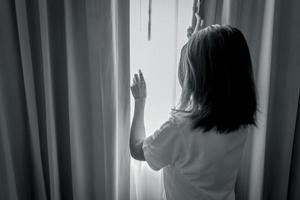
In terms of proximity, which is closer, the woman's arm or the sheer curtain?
the woman's arm

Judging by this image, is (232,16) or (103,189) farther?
(103,189)

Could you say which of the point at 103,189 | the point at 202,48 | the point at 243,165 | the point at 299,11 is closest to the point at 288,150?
the point at 243,165

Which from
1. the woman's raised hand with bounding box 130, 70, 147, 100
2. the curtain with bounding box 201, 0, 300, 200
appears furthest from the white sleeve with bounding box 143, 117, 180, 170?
the curtain with bounding box 201, 0, 300, 200

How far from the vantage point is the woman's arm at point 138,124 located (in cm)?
100

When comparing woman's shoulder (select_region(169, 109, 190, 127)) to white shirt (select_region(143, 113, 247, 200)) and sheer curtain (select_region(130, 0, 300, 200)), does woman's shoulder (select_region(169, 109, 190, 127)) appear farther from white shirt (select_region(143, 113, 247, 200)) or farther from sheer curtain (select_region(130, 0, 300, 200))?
sheer curtain (select_region(130, 0, 300, 200))

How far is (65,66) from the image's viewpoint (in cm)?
114

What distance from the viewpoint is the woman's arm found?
997 millimetres

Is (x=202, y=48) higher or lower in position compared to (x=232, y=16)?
lower

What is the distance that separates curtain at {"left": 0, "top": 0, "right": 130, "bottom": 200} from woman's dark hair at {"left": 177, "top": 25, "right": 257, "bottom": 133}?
1.28 ft

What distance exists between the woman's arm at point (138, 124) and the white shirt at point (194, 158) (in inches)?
2.8

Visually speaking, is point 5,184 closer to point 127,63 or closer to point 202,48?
point 127,63

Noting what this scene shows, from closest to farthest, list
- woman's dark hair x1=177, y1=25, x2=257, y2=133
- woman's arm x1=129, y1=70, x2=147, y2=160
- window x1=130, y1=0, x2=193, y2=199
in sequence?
woman's dark hair x1=177, y1=25, x2=257, y2=133, woman's arm x1=129, y1=70, x2=147, y2=160, window x1=130, y1=0, x2=193, y2=199

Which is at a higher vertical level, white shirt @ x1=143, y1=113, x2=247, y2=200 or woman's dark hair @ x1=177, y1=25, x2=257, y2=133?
woman's dark hair @ x1=177, y1=25, x2=257, y2=133

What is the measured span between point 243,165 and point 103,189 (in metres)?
0.72
